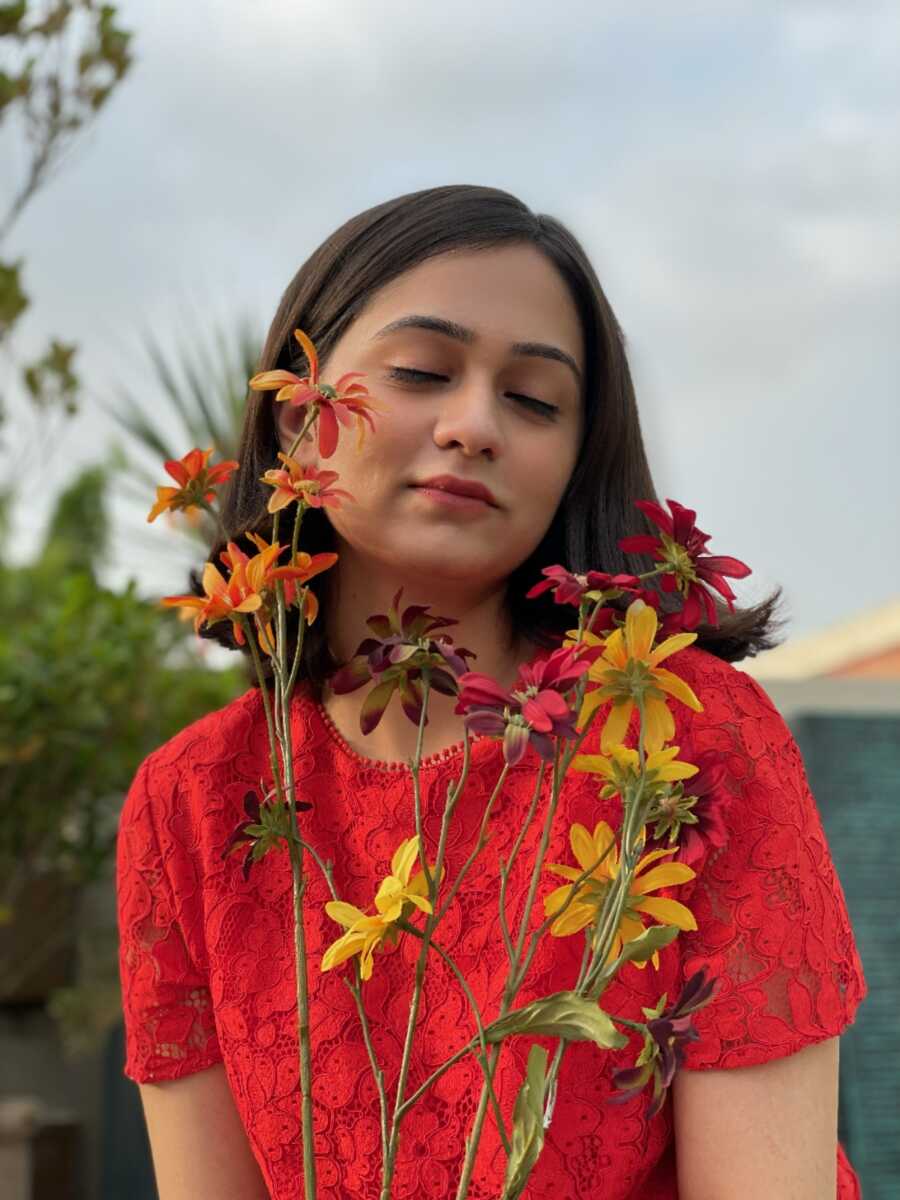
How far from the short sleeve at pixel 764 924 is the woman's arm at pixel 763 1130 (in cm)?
2

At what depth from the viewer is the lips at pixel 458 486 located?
1.37 meters

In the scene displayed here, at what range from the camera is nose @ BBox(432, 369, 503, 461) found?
4.44 feet

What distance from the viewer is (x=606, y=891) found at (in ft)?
3.27

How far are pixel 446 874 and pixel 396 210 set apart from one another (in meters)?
0.67

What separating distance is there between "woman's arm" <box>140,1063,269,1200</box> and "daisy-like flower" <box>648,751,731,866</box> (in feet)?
2.93

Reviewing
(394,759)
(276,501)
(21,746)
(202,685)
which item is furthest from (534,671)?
(202,685)

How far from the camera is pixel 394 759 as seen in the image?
1.69m

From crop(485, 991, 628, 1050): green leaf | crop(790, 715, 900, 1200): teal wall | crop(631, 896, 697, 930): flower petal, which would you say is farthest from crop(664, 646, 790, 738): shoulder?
crop(790, 715, 900, 1200): teal wall

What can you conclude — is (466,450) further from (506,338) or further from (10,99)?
(10,99)

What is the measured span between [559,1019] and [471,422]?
603mm

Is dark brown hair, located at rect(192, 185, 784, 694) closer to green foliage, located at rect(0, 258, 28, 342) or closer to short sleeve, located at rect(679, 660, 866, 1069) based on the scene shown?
short sleeve, located at rect(679, 660, 866, 1069)

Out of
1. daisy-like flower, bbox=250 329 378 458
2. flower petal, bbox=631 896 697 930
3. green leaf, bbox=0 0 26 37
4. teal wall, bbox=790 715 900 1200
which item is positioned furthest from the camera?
green leaf, bbox=0 0 26 37

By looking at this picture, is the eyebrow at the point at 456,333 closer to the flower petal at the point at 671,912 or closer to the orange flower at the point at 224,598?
the orange flower at the point at 224,598

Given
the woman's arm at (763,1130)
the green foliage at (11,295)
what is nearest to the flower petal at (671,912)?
the woman's arm at (763,1130)
